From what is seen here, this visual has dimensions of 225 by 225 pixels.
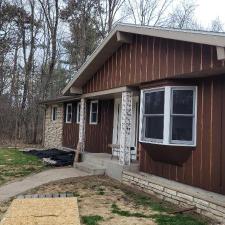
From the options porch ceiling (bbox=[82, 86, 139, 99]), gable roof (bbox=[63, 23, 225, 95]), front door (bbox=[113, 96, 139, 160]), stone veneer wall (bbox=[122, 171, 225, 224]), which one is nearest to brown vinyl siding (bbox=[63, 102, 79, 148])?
gable roof (bbox=[63, 23, 225, 95])

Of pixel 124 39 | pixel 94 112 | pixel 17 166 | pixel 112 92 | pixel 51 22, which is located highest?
pixel 51 22

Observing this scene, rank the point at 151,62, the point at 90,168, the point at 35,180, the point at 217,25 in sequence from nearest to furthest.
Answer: the point at 151,62
the point at 35,180
the point at 90,168
the point at 217,25

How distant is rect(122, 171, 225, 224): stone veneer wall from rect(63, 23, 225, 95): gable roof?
276 centimetres

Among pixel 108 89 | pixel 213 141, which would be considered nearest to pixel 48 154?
pixel 108 89

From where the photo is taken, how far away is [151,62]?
30.1 ft

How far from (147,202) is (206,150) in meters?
1.69

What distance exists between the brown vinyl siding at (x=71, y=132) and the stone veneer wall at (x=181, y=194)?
7.51 meters

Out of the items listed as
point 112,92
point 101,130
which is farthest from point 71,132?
point 112,92

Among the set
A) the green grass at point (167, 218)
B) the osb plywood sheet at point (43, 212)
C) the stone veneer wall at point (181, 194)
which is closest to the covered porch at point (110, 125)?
the stone veneer wall at point (181, 194)

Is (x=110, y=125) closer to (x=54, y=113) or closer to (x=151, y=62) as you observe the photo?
(x=151, y=62)

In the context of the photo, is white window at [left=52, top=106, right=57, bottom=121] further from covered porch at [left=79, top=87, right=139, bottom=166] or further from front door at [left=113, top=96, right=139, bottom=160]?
front door at [left=113, top=96, right=139, bottom=160]

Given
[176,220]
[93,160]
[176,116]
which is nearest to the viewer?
[176,220]

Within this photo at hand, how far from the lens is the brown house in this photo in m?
7.40

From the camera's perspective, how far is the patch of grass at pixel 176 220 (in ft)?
20.5
